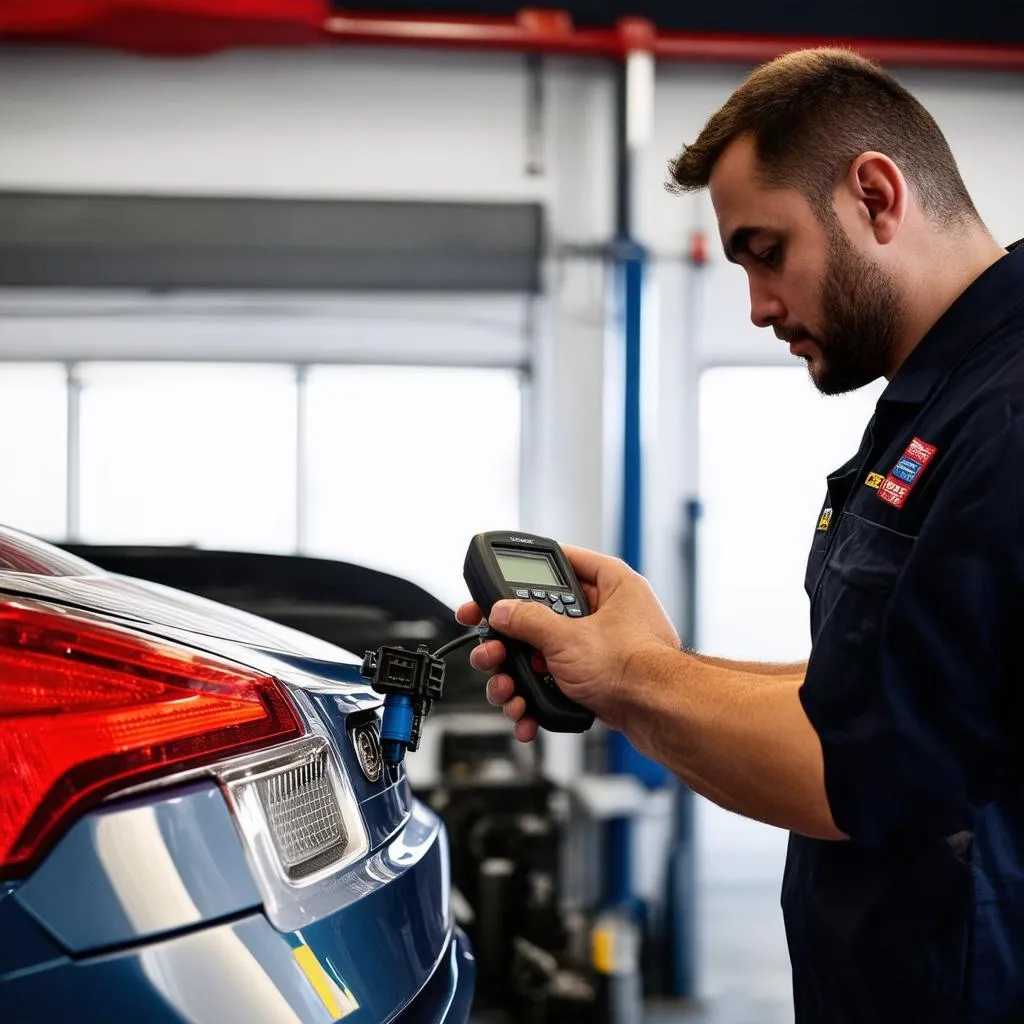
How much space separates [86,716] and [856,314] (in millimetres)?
804

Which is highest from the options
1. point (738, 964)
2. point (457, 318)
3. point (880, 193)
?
point (457, 318)

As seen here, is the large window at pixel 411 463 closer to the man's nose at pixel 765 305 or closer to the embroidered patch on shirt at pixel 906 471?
the man's nose at pixel 765 305

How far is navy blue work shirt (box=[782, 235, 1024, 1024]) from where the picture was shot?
0.85 meters

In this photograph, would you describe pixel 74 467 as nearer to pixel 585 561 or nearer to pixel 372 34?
pixel 372 34

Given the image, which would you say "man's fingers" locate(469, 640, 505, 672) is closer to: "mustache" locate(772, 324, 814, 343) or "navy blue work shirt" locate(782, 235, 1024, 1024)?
"navy blue work shirt" locate(782, 235, 1024, 1024)

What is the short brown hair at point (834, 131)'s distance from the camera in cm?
110

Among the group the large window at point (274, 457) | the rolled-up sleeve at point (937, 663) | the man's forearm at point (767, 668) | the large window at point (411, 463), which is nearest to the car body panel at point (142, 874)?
the rolled-up sleeve at point (937, 663)

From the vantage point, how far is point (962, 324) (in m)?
1.03

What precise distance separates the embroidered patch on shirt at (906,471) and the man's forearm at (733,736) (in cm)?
18

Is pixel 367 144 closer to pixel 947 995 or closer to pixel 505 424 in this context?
pixel 505 424

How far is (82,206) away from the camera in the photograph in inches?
150

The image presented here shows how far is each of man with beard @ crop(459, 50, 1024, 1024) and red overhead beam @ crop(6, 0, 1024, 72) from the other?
2.78 meters

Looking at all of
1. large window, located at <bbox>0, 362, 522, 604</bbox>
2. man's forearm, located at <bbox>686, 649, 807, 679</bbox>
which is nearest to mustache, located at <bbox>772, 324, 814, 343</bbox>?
man's forearm, located at <bbox>686, 649, 807, 679</bbox>

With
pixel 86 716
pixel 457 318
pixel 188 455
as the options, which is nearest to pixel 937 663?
pixel 86 716
